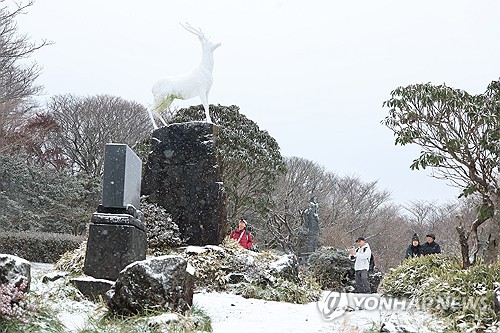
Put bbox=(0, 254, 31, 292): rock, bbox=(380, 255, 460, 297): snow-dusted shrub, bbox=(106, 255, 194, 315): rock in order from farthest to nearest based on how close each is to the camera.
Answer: bbox=(380, 255, 460, 297): snow-dusted shrub
bbox=(106, 255, 194, 315): rock
bbox=(0, 254, 31, 292): rock

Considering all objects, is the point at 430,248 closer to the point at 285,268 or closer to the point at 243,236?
the point at 285,268

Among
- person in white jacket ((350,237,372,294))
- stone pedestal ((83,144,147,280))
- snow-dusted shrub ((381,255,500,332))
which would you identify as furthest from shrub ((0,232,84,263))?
snow-dusted shrub ((381,255,500,332))

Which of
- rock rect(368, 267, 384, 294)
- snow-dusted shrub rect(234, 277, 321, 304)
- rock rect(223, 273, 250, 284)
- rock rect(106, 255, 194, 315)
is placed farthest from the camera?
rock rect(368, 267, 384, 294)

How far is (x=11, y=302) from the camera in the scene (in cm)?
467

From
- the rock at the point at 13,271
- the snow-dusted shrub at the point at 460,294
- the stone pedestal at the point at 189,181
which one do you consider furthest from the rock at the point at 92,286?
the snow-dusted shrub at the point at 460,294

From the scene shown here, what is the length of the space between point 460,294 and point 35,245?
1521 centimetres

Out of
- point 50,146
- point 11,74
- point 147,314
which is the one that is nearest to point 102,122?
point 50,146

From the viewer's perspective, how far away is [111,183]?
7.72m

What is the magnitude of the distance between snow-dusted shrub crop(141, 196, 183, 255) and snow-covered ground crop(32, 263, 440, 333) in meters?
2.73

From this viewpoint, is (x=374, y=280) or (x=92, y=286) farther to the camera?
(x=374, y=280)

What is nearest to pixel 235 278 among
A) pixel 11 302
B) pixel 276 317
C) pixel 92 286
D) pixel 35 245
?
pixel 92 286

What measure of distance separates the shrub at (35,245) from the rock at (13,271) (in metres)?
13.6

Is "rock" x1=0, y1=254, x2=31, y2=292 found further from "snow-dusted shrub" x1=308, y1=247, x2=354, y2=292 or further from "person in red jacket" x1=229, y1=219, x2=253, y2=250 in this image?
"snow-dusted shrub" x1=308, y1=247, x2=354, y2=292

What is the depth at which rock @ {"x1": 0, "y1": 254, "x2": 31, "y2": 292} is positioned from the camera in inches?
191
